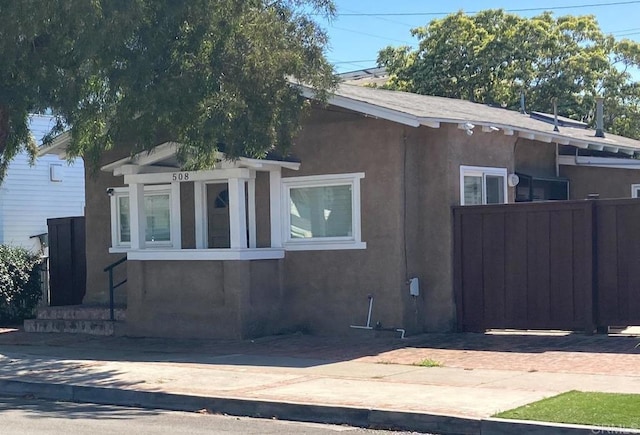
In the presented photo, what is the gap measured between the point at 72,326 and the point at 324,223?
556 cm

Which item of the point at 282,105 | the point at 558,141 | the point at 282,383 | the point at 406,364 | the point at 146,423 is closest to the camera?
the point at 146,423

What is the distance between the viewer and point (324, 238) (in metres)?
17.0

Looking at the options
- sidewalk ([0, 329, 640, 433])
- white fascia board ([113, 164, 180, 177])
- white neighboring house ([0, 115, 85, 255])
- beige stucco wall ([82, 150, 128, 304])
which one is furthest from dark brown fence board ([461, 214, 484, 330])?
white neighboring house ([0, 115, 85, 255])

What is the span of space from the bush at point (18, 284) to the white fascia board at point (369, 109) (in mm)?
8827

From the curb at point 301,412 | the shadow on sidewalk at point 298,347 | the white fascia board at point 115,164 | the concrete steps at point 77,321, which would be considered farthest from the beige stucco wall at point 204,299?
the curb at point 301,412

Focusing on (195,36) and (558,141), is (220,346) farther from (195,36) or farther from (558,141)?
(558,141)

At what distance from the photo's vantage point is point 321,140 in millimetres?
16969

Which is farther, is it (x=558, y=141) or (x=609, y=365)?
(x=558, y=141)

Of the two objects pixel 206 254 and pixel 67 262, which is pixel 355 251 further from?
pixel 67 262

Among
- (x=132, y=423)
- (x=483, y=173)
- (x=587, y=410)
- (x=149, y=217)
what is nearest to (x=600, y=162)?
(x=483, y=173)

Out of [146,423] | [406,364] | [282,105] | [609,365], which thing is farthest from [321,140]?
[146,423]

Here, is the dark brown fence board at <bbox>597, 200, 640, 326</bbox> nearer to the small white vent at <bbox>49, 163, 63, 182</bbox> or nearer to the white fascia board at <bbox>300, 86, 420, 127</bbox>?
the white fascia board at <bbox>300, 86, 420, 127</bbox>

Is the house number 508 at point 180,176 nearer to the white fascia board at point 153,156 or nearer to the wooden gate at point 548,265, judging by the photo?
the white fascia board at point 153,156

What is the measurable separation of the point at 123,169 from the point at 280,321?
414 cm
